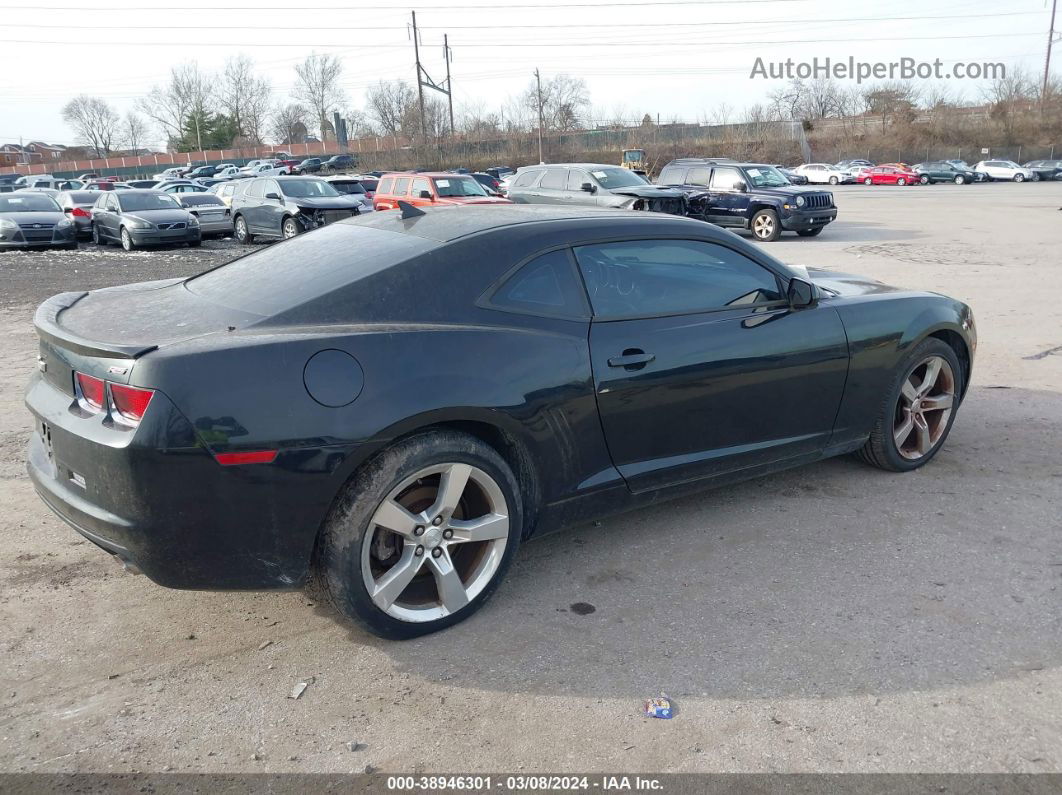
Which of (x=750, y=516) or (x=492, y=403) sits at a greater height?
(x=492, y=403)

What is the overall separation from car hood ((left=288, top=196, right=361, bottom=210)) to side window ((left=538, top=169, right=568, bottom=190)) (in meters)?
4.34

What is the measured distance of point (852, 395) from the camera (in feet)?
14.7

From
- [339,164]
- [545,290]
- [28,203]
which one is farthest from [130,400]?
[339,164]

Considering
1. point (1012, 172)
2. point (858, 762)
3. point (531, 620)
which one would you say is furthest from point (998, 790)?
point (1012, 172)

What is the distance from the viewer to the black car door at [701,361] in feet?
12.1

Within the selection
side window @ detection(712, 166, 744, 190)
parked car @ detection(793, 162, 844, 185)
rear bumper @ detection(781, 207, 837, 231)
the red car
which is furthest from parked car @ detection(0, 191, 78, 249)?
the red car

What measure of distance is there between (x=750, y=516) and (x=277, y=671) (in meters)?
2.44

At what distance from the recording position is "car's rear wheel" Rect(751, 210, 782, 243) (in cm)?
1892

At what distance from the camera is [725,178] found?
1991 centimetres

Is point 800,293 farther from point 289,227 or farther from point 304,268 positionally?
point 289,227

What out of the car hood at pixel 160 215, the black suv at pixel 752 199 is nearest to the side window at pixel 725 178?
the black suv at pixel 752 199

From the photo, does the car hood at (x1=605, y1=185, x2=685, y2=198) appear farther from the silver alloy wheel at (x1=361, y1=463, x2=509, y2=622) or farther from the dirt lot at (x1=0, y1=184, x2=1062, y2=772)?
the silver alloy wheel at (x1=361, y1=463, x2=509, y2=622)

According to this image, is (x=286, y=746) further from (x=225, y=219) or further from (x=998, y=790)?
(x=225, y=219)

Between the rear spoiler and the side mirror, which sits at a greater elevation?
the rear spoiler
